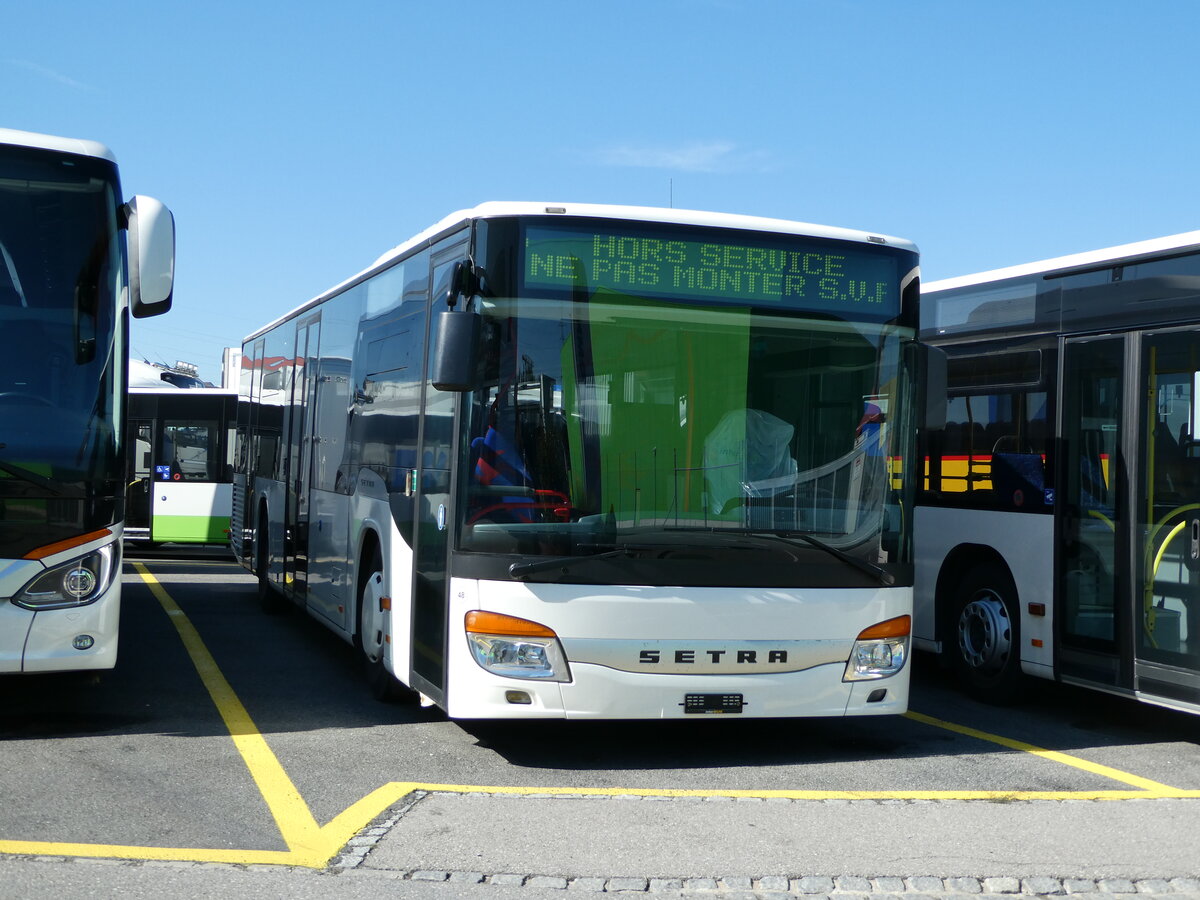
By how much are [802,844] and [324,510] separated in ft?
20.1

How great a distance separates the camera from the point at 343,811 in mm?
6008

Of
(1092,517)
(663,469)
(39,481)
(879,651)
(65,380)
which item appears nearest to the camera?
(663,469)

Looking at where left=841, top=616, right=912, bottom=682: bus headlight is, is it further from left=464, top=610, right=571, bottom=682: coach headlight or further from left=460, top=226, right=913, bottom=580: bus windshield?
left=464, top=610, right=571, bottom=682: coach headlight

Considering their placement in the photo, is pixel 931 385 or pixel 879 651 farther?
pixel 931 385

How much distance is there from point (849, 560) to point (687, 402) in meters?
1.23

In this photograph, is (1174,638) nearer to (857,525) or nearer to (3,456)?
(857,525)

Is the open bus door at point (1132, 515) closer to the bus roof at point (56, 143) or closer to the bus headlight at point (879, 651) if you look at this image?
the bus headlight at point (879, 651)

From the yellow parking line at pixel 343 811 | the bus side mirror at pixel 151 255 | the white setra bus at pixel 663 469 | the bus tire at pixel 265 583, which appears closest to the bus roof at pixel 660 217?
the white setra bus at pixel 663 469

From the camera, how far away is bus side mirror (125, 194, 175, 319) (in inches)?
288

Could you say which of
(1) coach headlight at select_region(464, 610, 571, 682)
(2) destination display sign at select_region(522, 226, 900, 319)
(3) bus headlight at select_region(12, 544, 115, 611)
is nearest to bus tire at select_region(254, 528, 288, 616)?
(3) bus headlight at select_region(12, 544, 115, 611)

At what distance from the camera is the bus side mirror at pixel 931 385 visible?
7.39 m

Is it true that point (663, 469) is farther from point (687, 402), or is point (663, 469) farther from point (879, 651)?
point (879, 651)

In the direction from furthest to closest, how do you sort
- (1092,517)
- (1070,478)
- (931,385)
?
1. (1070,478)
2. (1092,517)
3. (931,385)

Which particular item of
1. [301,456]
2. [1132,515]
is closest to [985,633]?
[1132,515]
